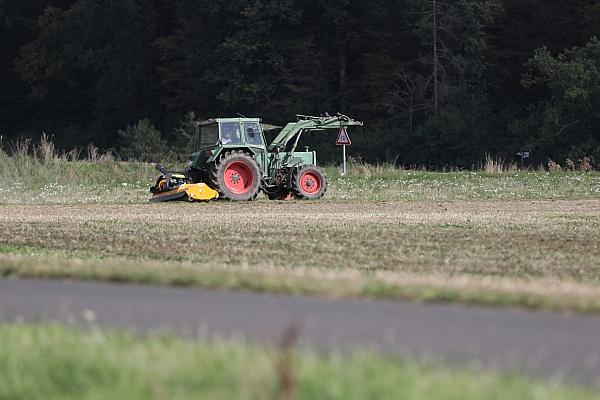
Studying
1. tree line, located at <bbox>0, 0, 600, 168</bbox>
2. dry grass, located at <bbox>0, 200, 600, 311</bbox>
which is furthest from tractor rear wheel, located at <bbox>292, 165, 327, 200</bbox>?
tree line, located at <bbox>0, 0, 600, 168</bbox>

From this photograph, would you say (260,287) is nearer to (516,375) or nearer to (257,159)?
(516,375)

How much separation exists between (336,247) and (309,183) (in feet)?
45.2

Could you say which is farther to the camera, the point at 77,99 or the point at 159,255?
the point at 77,99

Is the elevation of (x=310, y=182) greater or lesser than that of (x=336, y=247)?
greater

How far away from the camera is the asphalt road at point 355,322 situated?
6645mm

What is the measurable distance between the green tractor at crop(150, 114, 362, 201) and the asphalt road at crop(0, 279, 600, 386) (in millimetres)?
20013

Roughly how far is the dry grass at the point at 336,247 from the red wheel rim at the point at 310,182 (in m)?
2.85

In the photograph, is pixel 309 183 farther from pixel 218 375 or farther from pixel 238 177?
pixel 218 375

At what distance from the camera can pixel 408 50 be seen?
6531 cm

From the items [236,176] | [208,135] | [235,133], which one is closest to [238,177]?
[236,176]

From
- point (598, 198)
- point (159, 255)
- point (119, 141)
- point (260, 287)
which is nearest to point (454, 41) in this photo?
point (119, 141)

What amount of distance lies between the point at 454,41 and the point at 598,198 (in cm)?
3149

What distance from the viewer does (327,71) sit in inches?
2680

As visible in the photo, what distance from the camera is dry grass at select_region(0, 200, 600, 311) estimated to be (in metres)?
9.33
